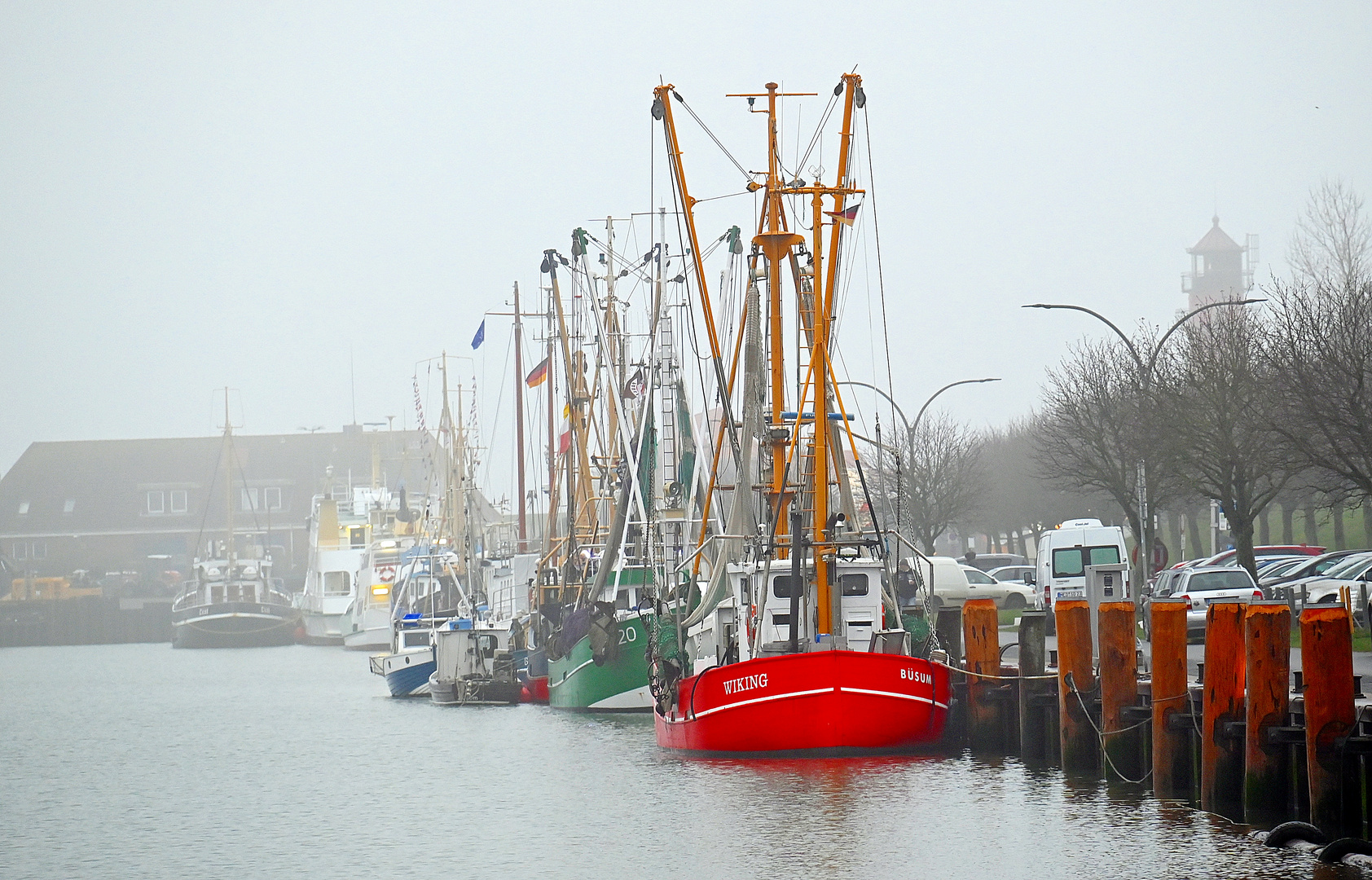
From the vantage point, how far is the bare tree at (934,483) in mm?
70125

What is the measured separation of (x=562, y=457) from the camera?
54.2 meters

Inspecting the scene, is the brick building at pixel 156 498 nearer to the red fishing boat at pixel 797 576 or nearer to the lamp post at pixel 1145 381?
the lamp post at pixel 1145 381

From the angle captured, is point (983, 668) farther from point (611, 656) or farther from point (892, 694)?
point (611, 656)

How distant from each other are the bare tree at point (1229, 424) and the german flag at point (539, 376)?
59.6ft

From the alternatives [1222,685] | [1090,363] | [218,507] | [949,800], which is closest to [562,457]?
[1090,363]

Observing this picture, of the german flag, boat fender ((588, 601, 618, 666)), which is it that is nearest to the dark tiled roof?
the german flag

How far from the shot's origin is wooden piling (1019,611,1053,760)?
81.6 ft

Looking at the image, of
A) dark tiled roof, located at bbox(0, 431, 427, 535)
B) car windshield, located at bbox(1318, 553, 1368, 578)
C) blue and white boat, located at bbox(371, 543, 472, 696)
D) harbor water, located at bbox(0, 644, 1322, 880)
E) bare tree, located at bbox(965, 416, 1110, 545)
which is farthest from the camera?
dark tiled roof, located at bbox(0, 431, 427, 535)

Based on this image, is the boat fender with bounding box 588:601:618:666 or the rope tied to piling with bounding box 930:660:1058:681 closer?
the rope tied to piling with bounding box 930:660:1058:681

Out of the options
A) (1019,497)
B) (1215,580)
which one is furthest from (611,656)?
(1019,497)

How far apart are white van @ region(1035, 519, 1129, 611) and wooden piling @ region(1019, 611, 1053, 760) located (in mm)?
15236

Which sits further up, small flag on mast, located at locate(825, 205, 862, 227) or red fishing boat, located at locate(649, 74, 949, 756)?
small flag on mast, located at locate(825, 205, 862, 227)

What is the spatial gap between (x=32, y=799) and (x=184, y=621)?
76066mm

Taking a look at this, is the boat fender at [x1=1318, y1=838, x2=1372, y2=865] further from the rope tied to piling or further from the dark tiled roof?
the dark tiled roof
